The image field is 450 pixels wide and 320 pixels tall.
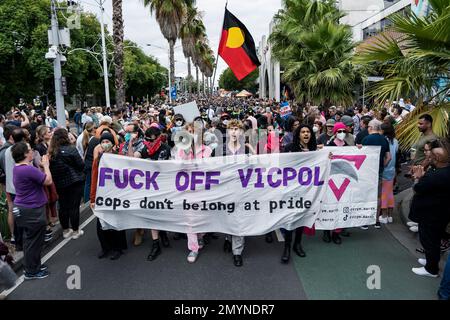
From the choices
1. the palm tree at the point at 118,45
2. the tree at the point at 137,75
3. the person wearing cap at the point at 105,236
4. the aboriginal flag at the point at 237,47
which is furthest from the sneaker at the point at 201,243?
the tree at the point at 137,75

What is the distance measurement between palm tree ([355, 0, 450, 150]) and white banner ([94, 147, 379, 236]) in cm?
161

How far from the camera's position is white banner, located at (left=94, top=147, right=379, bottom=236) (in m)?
5.28

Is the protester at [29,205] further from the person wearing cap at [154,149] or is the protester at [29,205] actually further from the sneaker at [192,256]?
the sneaker at [192,256]

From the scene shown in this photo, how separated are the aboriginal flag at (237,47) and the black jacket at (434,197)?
15.7 ft

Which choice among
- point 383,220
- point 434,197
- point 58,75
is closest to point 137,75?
point 58,75

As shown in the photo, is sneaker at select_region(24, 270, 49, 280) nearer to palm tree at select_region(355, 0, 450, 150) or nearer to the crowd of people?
the crowd of people

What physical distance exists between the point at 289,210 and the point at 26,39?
33.8 m

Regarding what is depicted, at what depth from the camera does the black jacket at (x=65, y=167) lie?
19.4ft

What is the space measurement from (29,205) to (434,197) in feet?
15.3

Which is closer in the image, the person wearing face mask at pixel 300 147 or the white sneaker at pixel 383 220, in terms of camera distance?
the person wearing face mask at pixel 300 147

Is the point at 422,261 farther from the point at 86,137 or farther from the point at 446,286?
the point at 86,137

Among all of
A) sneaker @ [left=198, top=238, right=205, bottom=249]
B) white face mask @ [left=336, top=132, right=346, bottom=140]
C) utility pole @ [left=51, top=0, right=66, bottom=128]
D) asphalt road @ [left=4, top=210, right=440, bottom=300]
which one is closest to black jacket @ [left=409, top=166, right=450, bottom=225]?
asphalt road @ [left=4, top=210, right=440, bottom=300]

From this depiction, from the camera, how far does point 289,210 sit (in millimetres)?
5273

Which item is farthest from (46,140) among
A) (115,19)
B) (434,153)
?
(115,19)
